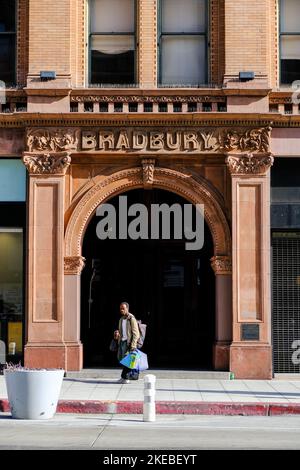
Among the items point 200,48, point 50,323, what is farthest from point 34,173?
point 200,48

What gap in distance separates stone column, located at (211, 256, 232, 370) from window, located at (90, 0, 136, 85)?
496cm

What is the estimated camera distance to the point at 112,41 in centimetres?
2142

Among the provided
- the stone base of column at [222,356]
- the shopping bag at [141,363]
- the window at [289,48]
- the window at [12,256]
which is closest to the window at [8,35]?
the window at [12,256]

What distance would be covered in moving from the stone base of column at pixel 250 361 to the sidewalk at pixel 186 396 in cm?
33

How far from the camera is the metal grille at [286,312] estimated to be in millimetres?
20531

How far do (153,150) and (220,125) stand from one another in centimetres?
166

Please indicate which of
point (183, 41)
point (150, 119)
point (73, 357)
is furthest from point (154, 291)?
point (183, 41)

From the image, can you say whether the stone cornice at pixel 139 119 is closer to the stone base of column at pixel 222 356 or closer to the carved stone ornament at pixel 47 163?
the carved stone ornament at pixel 47 163

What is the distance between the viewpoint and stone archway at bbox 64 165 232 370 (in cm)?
2041

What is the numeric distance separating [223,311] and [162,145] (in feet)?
13.4

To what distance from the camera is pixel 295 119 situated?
20672mm

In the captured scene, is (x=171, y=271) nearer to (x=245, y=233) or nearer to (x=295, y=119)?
(x=245, y=233)

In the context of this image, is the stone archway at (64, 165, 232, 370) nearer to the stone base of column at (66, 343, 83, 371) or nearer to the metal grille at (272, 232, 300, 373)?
the stone base of column at (66, 343, 83, 371)

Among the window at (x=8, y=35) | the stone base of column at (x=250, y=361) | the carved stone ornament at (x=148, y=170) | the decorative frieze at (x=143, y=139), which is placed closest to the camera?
the stone base of column at (x=250, y=361)
